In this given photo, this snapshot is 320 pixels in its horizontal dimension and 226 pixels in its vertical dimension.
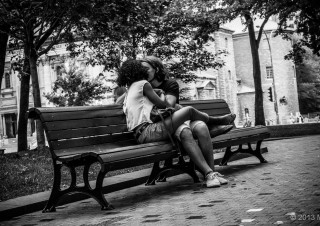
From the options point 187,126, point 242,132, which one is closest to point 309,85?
point 242,132

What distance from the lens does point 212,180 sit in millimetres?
6273

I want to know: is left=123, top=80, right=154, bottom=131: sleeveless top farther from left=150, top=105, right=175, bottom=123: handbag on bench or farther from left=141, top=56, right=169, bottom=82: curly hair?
left=141, top=56, right=169, bottom=82: curly hair

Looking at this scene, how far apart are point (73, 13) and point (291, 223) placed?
12038 millimetres

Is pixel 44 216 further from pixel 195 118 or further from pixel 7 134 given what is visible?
pixel 7 134

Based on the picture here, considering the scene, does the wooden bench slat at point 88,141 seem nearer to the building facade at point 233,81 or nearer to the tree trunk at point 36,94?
the tree trunk at point 36,94

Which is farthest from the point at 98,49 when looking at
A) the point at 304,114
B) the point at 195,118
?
the point at 304,114

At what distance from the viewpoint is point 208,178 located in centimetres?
633

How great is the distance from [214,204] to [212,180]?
1.12 m

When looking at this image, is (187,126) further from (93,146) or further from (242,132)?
(242,132)

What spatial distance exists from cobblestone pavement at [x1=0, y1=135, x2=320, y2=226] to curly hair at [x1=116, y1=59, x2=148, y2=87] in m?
1.54

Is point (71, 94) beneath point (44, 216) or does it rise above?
above

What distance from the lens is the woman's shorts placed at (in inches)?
250

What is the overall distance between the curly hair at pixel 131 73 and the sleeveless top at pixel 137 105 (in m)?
0.09

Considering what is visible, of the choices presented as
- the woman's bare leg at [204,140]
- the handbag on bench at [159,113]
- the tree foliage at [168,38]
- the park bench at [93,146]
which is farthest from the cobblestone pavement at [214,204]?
the tree foliage at [168,38]
